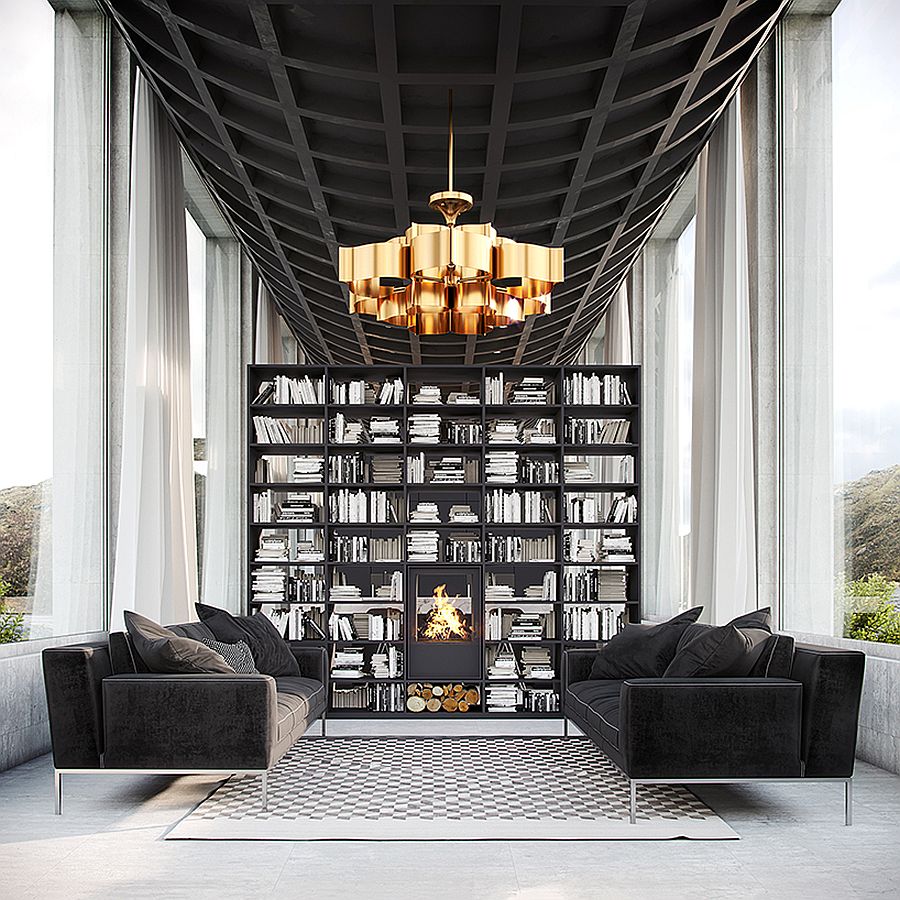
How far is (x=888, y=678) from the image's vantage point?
226 inches

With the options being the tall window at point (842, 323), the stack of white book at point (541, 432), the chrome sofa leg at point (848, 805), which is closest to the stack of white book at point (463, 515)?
the stack of white book at point (541, 432)

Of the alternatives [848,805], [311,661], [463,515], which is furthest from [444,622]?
[848,805]

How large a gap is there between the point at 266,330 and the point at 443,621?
613cm

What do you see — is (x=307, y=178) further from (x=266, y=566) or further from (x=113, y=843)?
(x=113, y=843)

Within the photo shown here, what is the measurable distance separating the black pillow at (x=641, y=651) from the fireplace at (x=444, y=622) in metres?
1.64

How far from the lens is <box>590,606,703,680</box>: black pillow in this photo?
6.62 metres

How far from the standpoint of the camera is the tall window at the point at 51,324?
21.0ft

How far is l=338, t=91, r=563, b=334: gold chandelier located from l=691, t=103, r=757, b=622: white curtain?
2.29 meters

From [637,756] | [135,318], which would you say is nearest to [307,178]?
[135,318]

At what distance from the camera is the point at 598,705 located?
5.90 metres

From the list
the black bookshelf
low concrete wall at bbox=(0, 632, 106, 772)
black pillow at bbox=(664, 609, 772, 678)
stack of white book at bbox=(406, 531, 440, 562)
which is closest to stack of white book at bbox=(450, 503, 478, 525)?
the black bookshelf

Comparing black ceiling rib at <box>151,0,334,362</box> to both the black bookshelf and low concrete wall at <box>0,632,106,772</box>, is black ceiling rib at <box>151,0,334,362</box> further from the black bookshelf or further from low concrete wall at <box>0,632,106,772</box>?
low concrete wall at <box>0,632,106,772</box>

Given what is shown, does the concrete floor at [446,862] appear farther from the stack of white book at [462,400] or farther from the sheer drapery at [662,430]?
the sheer drapery at [662,430]

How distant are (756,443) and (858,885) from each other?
433 centimetres
